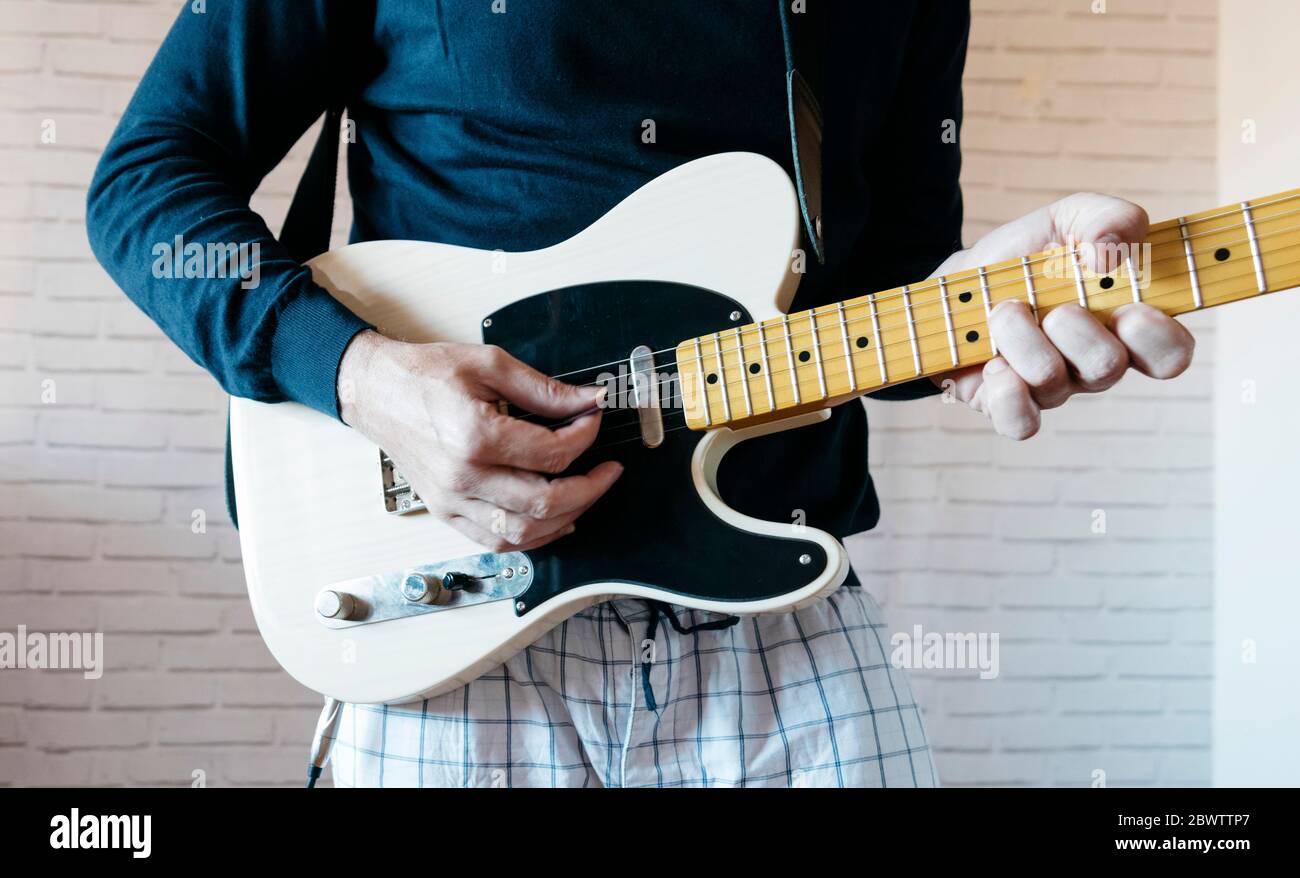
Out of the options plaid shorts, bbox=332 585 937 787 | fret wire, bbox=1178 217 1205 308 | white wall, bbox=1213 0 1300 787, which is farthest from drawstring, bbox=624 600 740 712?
white wall, bbox=1213 0 1300 787

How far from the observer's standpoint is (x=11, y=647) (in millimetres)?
1931

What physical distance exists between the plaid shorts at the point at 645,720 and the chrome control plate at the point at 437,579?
0.25 ft

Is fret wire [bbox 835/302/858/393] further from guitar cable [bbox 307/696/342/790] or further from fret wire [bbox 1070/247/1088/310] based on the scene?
guitar cable [bbox 307/696/342/790]

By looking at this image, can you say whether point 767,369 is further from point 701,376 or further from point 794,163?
point 794,163

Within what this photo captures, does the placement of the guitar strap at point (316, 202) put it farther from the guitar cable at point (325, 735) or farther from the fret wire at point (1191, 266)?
the fret wire at point (1191, 266)

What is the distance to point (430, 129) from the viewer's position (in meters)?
0.84

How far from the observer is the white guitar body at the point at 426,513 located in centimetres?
75

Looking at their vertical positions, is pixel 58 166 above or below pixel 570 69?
above

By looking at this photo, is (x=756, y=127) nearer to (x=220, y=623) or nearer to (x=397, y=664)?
(x=397, y=664)

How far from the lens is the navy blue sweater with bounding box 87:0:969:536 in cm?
77

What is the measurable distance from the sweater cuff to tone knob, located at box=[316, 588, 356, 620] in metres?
0.15

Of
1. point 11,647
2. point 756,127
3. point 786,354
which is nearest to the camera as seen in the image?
point 786,354
